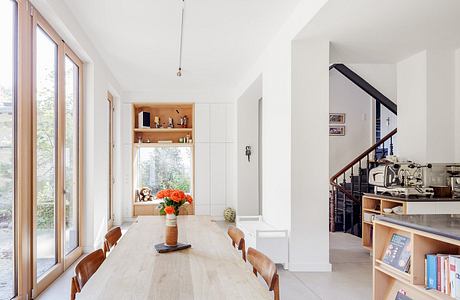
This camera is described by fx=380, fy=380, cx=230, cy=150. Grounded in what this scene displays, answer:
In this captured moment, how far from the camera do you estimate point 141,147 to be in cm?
918

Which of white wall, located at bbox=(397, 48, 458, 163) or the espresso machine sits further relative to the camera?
white wall, located at bbox=(397, 48, 458, 163)

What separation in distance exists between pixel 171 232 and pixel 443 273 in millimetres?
1681

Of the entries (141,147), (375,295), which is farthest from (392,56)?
(141,147)

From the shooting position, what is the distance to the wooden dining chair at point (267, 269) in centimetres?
189

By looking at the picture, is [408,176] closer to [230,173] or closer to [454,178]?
[454,178]

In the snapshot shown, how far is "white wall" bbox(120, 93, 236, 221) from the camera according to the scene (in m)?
8.84

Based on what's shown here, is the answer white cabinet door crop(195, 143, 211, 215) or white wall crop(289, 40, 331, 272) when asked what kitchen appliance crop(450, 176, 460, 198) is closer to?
white wall crop(289, 40, 331, 272)

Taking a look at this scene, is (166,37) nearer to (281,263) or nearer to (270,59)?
(270,59)

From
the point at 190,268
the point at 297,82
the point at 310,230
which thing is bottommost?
the point at 310,230

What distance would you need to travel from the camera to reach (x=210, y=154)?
8.95m

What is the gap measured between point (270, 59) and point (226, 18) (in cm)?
126

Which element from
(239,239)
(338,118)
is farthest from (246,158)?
(239,239)

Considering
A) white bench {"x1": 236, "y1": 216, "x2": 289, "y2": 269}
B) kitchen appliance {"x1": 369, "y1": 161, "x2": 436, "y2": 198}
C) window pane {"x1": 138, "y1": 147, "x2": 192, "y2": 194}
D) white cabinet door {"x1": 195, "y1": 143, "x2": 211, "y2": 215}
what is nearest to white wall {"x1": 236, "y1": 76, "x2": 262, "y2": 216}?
white cabinet door {"x1": 195, "y1": 143, "x2": 211, "y2": 215}

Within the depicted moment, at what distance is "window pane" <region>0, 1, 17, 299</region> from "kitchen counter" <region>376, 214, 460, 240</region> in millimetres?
2876
